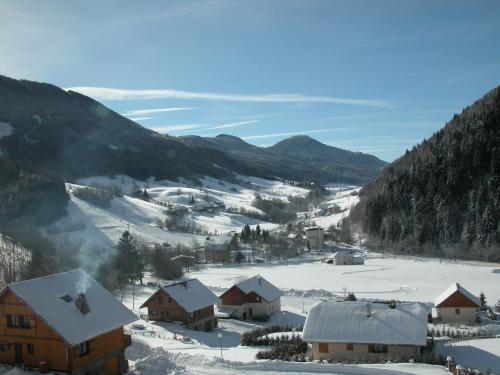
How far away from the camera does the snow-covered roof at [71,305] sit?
22.8m

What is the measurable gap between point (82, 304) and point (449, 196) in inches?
3805

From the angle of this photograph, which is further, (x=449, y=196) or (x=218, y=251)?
(x=449, y=196)

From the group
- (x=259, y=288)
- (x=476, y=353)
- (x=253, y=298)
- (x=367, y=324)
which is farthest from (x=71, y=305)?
(x=259, y=288)

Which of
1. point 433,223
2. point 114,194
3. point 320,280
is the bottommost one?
point 320,280

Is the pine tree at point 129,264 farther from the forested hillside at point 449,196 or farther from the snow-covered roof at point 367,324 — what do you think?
the forested hillside at point 449,196

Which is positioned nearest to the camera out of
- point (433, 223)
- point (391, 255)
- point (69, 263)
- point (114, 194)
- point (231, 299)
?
point (231, 299)

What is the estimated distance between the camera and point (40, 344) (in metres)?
22.9

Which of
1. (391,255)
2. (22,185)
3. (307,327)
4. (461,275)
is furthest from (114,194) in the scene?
(307,327)

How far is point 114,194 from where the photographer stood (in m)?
174

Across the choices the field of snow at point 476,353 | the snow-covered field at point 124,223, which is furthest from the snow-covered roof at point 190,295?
the snow-covered field at point 124,223

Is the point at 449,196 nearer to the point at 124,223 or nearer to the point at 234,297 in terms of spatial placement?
the point at 234,297

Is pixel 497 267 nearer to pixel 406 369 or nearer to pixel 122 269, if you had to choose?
pixel 122 269

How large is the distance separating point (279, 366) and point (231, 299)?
80.4 ft

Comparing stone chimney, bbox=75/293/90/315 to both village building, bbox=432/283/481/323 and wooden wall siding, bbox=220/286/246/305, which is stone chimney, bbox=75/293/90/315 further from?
village building, bbox=432/283/481/323
